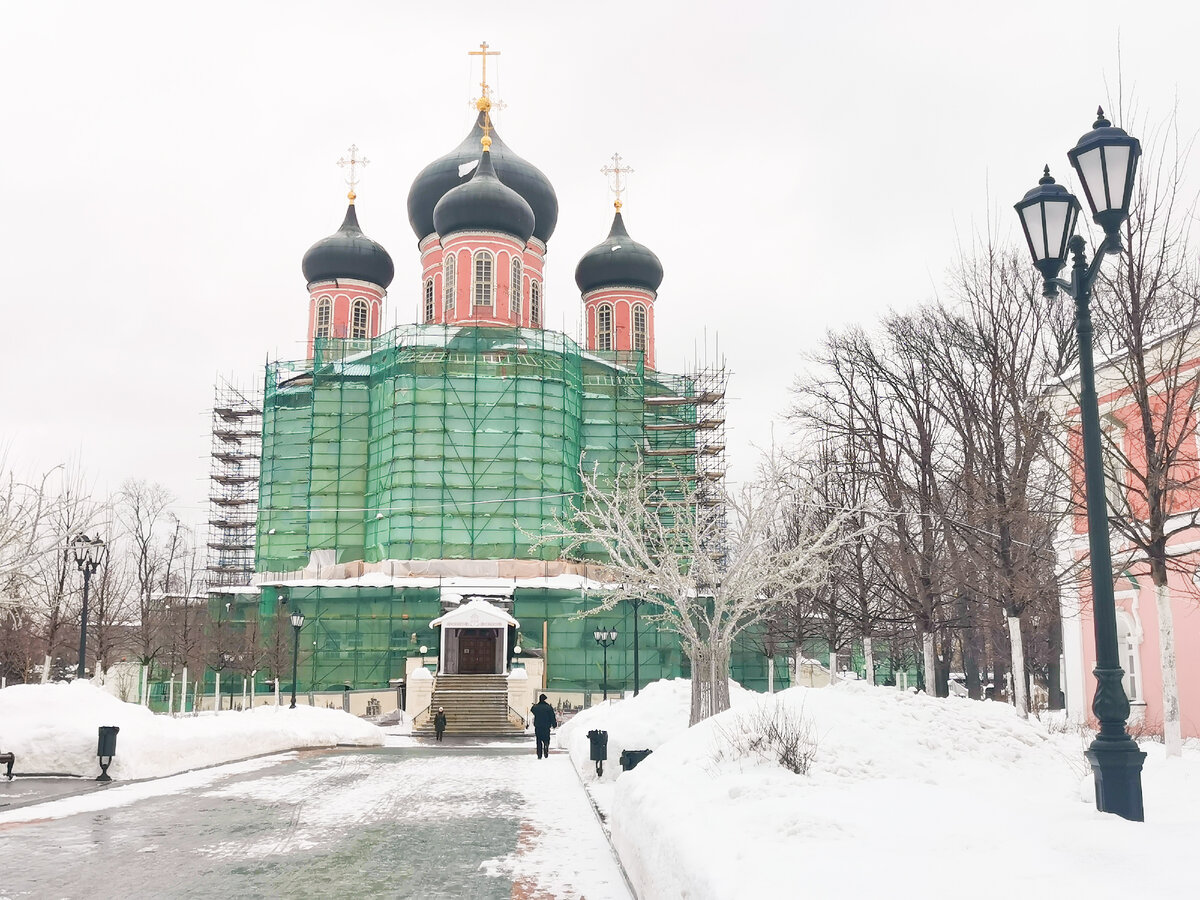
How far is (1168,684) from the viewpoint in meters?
12.7

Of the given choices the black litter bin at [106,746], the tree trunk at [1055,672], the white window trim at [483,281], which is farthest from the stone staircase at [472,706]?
the tree trunk at [1055,672]

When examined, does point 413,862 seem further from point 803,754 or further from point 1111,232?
point 1111,232

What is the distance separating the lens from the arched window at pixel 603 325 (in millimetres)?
52406

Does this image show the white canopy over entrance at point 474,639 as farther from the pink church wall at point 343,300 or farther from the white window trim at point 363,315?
the pink church wall at point 343,300

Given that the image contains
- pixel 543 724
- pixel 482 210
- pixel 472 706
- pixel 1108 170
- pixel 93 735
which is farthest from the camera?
pixel 482 210

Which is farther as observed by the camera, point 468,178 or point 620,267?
point 620,267

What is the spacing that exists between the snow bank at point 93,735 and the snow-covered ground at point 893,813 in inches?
379

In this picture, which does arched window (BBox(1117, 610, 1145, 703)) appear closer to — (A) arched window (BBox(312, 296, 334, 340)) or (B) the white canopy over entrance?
(B) the white canopy over entrance

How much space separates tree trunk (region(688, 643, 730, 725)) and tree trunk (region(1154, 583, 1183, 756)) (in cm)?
554

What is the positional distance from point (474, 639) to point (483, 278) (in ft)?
52.7

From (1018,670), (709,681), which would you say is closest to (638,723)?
(709,681)

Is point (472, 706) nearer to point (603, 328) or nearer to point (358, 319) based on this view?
point (603, 328)

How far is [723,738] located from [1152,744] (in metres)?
7.09

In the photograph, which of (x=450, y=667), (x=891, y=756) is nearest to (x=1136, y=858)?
(x=891, y=756)
